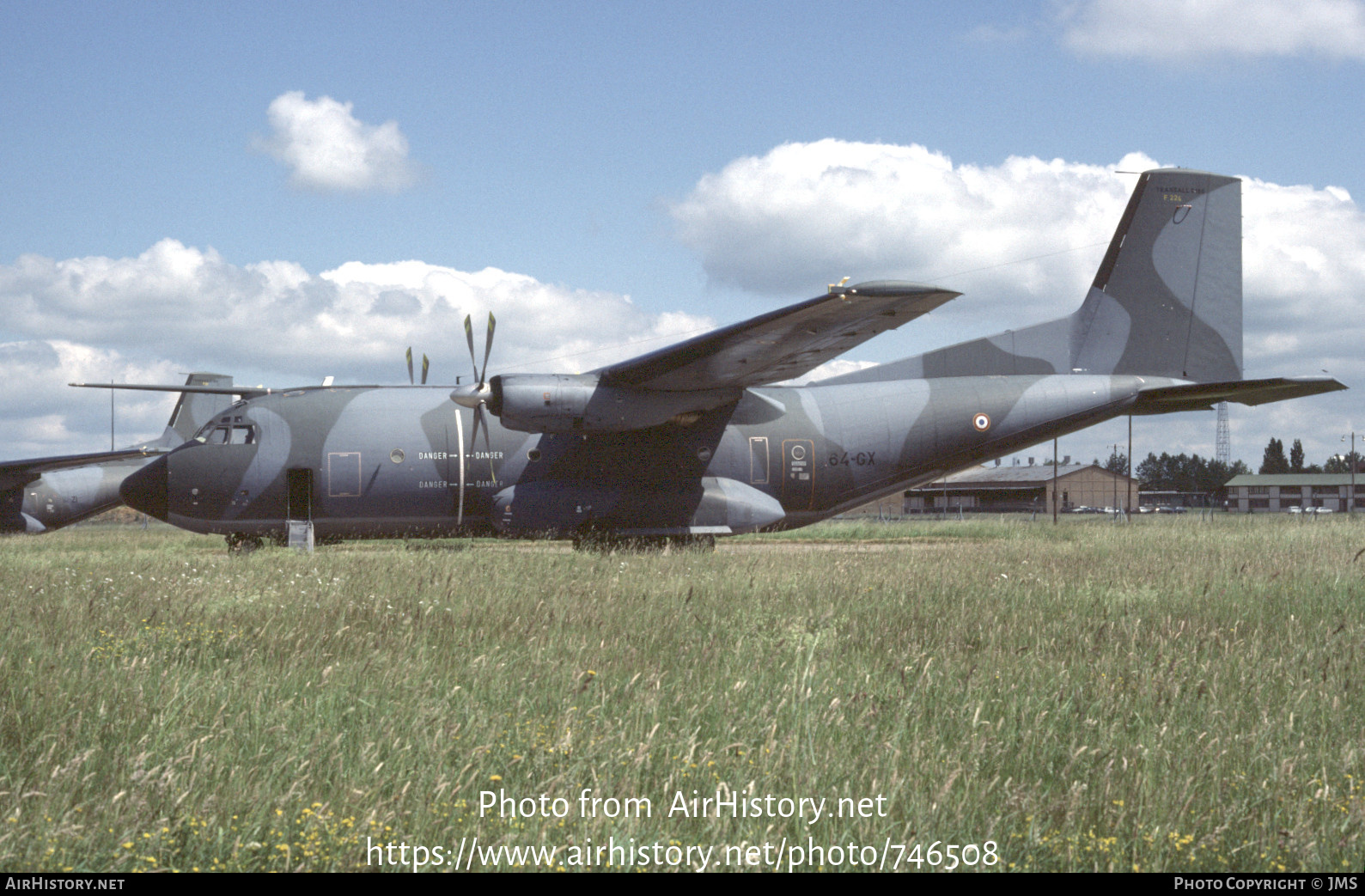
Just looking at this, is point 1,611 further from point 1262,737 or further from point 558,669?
point 1262,737

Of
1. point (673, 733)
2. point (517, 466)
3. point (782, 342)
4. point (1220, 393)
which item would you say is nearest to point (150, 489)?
point (517, 466)

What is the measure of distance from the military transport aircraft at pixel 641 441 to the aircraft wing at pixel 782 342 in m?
0.07

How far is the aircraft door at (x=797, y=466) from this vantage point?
1820 cm

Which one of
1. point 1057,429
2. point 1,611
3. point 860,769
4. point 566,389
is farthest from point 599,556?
point 860,769

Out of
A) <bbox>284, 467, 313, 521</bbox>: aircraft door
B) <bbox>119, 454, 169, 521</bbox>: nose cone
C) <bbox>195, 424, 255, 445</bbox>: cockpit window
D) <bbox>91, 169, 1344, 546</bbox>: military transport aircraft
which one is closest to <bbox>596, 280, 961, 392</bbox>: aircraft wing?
<bbox>91, 169, 1344, 546</bbox>: military transport aircraft

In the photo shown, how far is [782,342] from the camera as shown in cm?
1541

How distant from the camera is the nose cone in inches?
693

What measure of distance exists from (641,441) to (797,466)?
10.1 ft

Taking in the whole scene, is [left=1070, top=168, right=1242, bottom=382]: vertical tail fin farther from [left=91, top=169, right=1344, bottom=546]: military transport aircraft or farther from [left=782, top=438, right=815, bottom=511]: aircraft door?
[left=782, top=438, right=815, bottom=511]: aircraft door

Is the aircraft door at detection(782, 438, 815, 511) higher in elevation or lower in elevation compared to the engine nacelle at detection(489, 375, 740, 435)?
lower

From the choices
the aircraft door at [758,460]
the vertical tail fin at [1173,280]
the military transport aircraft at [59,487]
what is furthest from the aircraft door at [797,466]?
the military transport aircraft at [59,487]

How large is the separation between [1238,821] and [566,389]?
1360 centimetres

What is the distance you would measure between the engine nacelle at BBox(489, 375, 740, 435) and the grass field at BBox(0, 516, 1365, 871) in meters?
7.44

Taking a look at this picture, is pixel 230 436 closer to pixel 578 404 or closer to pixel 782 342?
pixel 578 404
